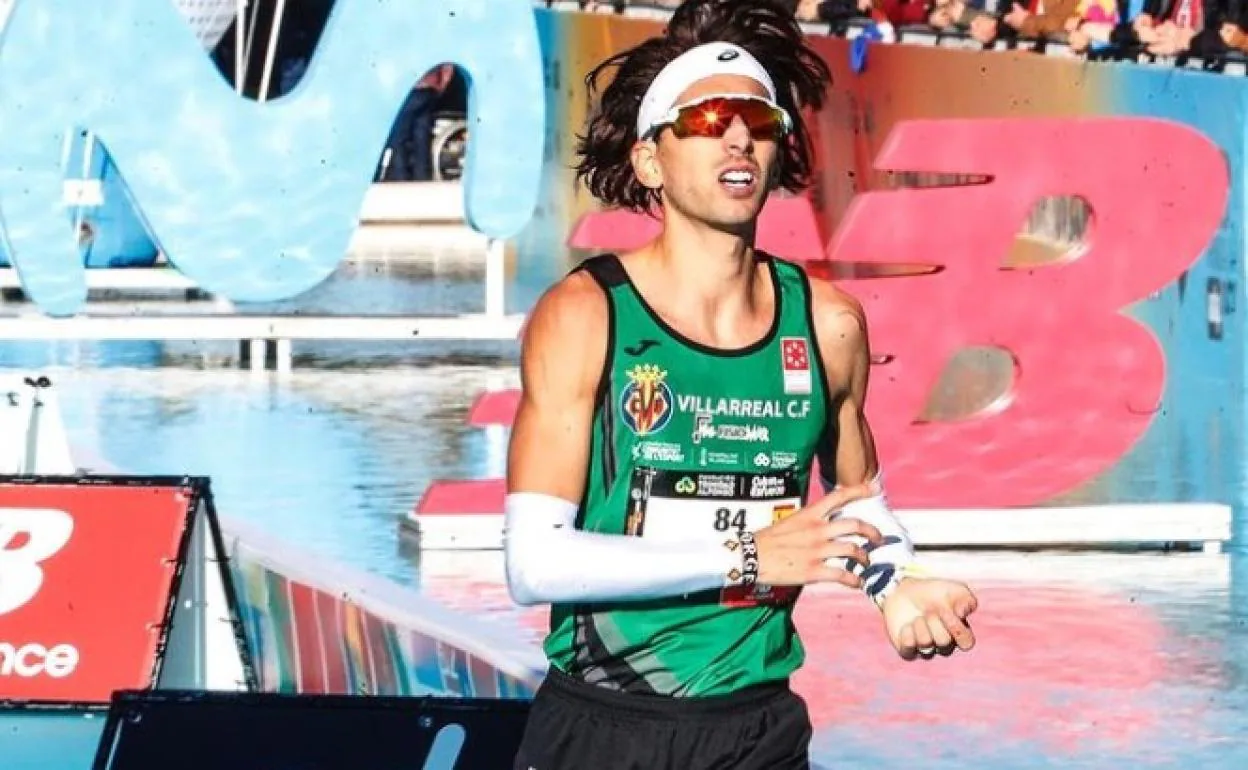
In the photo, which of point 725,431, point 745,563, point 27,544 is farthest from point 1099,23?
point 745,563

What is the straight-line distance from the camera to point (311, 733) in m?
5.46

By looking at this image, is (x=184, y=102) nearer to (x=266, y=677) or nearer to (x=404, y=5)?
(x=404, y=5)

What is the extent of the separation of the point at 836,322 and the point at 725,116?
35 cm

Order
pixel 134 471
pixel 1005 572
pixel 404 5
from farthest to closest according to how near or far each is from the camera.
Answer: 1. pixel 404 5
2. pixel 134 471
3. pixel 1005 572

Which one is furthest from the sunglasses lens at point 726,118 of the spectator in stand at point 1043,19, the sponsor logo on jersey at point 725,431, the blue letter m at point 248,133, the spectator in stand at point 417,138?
the spectator in stand at point 417,138

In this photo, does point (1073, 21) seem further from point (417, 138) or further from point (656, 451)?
point (417, 138)

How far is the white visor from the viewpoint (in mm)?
4273

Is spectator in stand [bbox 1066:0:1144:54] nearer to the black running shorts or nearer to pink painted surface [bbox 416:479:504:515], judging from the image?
pink painted surface [bbox 416:479:504:515]

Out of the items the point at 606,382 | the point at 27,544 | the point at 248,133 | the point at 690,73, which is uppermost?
the point at 690,73

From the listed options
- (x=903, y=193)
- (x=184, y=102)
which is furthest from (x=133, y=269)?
(x=903, y=193)

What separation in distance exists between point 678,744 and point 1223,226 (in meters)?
11.9

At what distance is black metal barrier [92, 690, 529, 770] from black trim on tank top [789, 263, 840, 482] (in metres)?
1.18

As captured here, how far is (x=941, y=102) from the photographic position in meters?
15.9

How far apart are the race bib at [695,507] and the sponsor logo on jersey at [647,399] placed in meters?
0.07
